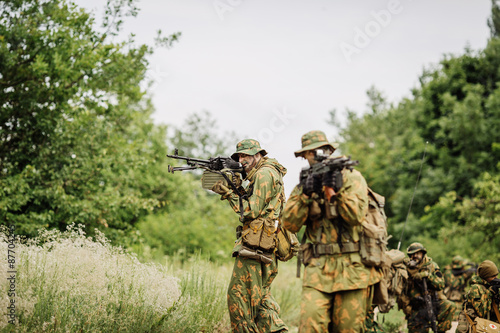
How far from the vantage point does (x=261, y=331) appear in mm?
6430

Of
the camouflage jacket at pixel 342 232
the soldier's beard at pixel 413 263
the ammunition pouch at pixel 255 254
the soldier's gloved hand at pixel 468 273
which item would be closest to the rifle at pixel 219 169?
the ammunition pouch at pixel 255 254

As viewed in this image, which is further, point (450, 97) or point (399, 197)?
point (399, 197)

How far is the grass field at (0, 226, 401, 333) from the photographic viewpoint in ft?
18.3

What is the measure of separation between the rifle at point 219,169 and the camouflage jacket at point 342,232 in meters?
1.54

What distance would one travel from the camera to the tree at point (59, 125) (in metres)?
10.1

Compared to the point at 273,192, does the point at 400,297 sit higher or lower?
lower

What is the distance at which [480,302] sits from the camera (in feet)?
25.3

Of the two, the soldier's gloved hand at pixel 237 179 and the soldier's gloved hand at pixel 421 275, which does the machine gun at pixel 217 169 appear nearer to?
the soldier's gloved hand at pixel 237 179

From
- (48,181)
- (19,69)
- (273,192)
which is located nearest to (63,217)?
(48,181)

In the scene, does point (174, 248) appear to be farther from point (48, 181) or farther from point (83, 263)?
point (83, 263)

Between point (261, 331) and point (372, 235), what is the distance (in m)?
2.30

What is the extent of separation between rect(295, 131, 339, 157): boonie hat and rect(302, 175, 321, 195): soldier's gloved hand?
1.42 ft

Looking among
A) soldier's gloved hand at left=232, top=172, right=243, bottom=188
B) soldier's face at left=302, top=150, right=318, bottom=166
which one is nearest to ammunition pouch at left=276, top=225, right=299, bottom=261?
soldier's gloved hand at left=232, top=172, right=243, bottom=188

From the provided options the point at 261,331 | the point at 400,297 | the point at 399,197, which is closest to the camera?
the point at 261,331
